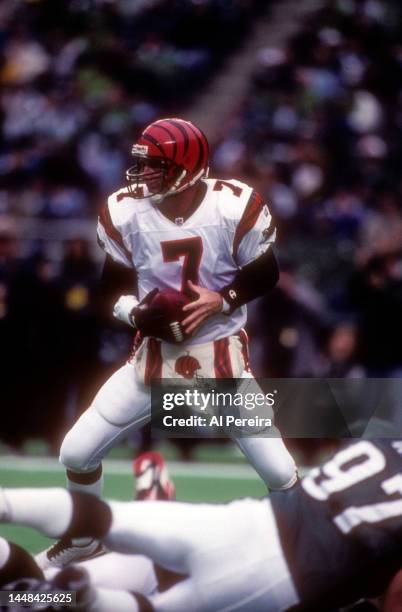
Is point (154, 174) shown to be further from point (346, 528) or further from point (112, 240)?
point (346, 528)

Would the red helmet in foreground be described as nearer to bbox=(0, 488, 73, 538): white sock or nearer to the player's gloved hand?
the player's gloved hand

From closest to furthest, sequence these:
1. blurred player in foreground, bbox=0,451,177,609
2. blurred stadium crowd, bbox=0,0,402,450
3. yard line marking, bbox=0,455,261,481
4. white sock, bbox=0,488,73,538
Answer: white sock, bbox=0,488,73,538
blurred player in foreground, bbox=0,451,177,609
yard line marking, bbox=0,455,261,481
blurred stadium crowd, bbox=0,0,402,450

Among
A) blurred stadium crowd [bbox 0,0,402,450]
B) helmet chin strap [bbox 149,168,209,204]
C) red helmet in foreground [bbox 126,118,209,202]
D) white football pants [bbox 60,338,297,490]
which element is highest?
red helmet in foreground [bbox 126,118,209,202]

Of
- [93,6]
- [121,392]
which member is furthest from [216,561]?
[93,6]

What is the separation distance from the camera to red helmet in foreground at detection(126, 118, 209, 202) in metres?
2.35

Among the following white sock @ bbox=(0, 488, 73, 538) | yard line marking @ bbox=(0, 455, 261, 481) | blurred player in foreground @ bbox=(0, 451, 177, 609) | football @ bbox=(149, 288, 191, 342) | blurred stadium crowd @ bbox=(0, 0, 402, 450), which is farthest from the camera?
blurred stadium crowd @ bbox=(0, 0, 402, 450)

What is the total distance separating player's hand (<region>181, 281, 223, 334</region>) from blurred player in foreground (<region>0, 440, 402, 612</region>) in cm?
53

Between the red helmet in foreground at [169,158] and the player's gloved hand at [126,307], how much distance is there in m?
0.21

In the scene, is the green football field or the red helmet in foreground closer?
the red helmet in foreground

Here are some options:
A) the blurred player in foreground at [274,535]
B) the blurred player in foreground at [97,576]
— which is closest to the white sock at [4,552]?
the blurred player in foreground at [97,576]

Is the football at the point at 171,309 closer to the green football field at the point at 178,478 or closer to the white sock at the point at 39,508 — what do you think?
the white sock at the point at 39,508

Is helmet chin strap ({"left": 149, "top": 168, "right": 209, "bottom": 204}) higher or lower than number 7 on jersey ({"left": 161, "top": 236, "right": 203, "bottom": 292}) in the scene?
higher

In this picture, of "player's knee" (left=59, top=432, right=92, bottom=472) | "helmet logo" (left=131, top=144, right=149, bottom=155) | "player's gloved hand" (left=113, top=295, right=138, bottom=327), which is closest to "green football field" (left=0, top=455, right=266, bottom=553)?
"player's knee" (left=59, top=432, right=92, bottom=472)

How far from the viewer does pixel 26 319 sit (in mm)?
3639
